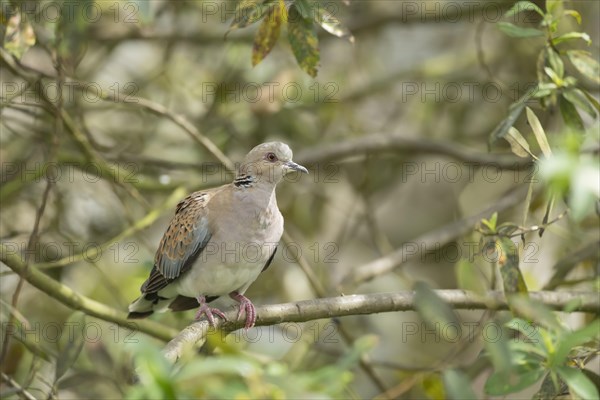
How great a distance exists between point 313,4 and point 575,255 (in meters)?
2.01

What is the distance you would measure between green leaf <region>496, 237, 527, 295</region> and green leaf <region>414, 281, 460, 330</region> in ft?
2.68

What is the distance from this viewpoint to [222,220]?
4.00 m

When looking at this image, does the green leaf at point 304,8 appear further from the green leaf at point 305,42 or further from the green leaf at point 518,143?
the green leaf at point 518,143

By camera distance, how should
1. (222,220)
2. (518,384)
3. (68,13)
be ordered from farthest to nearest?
1. (222,220)
2. (68,13)
3. (518,384)

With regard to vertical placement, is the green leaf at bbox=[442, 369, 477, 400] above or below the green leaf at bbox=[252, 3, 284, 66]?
below

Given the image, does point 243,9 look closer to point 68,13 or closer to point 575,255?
point 68,13

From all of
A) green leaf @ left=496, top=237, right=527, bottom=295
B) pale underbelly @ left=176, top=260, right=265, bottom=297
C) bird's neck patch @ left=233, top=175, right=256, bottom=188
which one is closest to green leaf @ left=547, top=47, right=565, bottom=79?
green leaf @ left=496, top=237, right=527, bottom=295

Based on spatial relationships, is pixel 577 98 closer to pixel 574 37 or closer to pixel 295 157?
pixel 574 37

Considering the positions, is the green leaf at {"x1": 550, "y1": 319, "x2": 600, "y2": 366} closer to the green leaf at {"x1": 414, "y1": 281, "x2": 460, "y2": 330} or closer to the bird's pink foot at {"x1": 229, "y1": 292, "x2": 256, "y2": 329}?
the green leaf at {"x1": 414, "y1": 281, "x2": 460, "y2": 330}

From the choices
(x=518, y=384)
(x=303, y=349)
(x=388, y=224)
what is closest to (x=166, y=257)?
(x=303, y=349)

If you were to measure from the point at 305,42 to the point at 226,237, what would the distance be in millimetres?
996

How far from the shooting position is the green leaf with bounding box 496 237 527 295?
327 cm

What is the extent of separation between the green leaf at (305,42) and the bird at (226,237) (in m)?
0.59

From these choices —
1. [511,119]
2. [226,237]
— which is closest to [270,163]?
[226,237]
